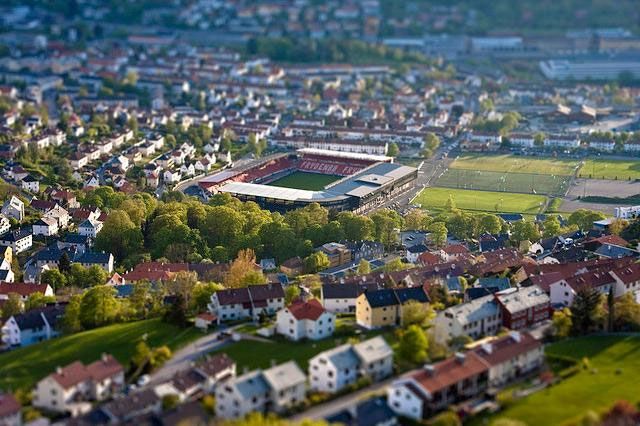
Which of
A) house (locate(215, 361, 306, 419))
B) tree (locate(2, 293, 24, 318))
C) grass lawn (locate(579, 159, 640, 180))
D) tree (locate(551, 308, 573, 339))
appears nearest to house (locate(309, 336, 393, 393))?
house (locate(215, 361, 306, 419))

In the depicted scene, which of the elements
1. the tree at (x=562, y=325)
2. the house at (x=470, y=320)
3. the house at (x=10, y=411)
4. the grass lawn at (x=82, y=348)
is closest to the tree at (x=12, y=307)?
the grass lawn at (x=82, y=348)

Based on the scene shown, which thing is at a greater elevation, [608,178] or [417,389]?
[417,389]

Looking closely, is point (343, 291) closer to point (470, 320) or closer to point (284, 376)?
point (470, 320)

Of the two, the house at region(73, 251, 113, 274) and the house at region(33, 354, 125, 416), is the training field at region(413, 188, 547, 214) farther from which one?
the house at region(33, 354, 125, 416)

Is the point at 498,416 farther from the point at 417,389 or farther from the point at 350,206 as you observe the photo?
the point at 350,206

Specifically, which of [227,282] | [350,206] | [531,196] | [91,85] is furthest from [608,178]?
[91,85]

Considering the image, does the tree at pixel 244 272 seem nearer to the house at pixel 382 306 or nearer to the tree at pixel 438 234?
the house at pixel 382 306
